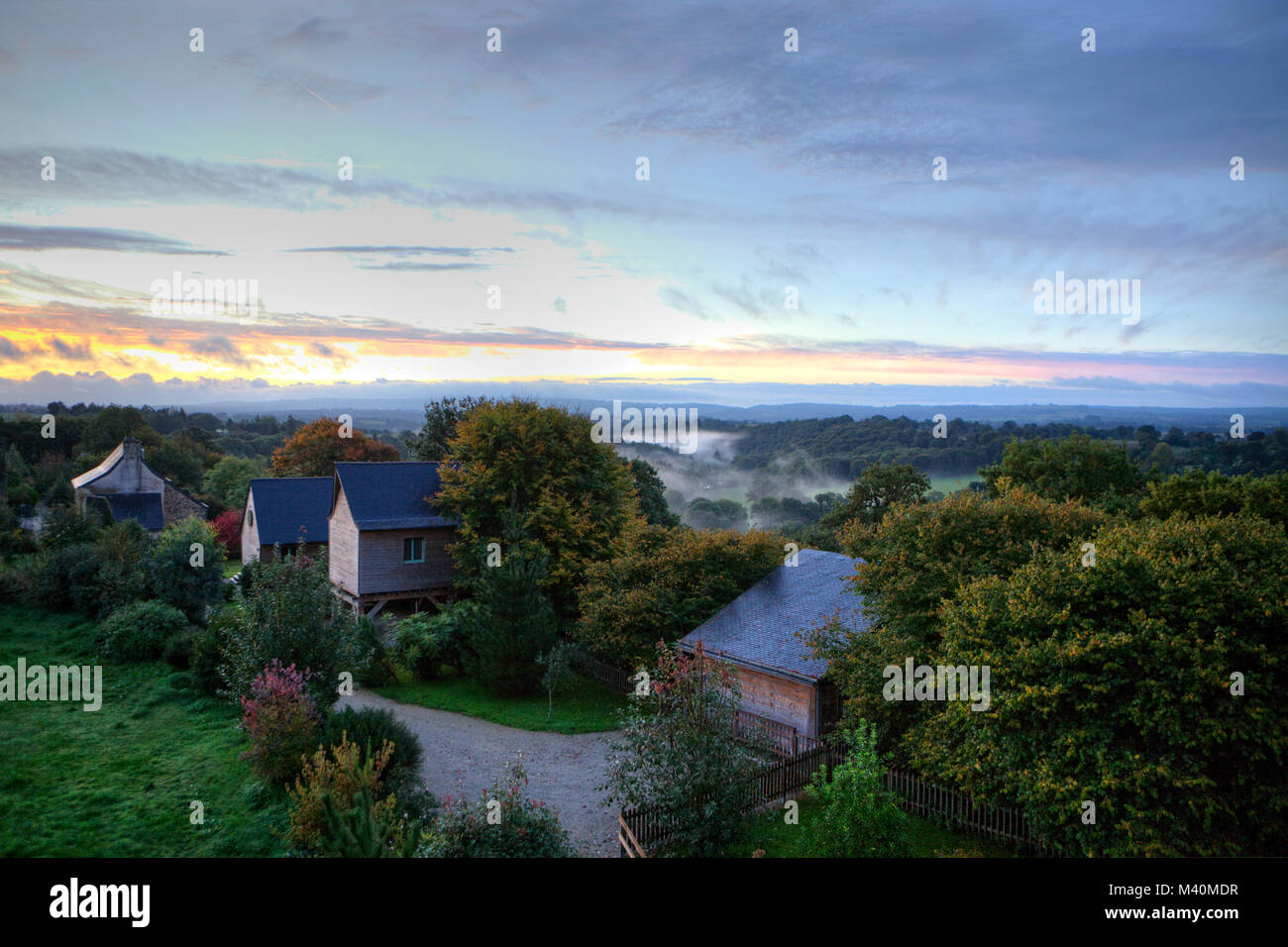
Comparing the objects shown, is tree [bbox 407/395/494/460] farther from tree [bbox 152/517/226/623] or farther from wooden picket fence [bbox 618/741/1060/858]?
wooden picket fence [bbox 618/741/1060/858]

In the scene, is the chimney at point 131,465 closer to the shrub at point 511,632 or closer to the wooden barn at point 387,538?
the wooden barn at point 387,538

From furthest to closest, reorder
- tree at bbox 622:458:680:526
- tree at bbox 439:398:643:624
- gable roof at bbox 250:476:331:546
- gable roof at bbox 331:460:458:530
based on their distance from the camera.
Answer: tree at bbox 622:458:680:526
gable roof at bbox 250:476:331:546
gable roof at bbox 331:460:458:530
tree at bbox 439:398:643:624

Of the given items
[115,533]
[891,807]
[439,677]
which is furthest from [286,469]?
[891,807]

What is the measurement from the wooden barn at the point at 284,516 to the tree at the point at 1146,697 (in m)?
36.6

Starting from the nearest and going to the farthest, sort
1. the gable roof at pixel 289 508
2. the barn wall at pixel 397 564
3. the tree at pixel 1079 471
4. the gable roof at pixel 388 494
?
the barn wall at pixel 397 564 → the gable roof at pixel 388 494 → the tree at pixel 1079 471 → the gable roof at pixel 289 508

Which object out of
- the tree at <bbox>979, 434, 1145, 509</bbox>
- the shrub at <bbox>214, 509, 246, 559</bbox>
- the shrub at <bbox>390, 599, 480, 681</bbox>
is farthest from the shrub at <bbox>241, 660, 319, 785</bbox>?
the shrub at <bbox>214, 509, 246, 559</bbox>

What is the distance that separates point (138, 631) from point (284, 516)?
18.2m

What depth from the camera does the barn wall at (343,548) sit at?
1227 inches

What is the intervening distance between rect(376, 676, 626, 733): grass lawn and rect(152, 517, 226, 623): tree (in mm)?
8001

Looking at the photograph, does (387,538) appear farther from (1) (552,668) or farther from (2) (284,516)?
(2) (284,516)

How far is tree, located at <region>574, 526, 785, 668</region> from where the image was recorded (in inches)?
933

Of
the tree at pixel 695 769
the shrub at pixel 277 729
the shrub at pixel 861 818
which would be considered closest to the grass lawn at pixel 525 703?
the shrub at pixel 277 729
